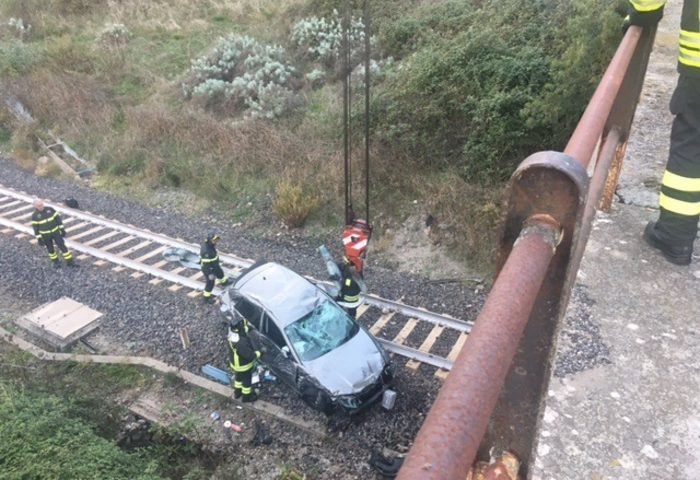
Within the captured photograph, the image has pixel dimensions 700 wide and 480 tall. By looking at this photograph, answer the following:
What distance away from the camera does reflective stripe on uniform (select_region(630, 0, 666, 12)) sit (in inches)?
124

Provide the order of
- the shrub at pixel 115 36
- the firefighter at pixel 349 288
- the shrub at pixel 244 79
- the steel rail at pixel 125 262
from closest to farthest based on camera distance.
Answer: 1. the firefighter at pixel 349 288
2. the steel rail at pixel 125 262
3. the shrub at pixel 244 79
4. the shrub at pixel 115 36

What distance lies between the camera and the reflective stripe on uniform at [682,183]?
299 centimetres

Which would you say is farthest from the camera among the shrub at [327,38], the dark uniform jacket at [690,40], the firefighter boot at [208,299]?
the shrub at [327,38]

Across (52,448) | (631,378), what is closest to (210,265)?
(52,448)

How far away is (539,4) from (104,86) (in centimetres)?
1310

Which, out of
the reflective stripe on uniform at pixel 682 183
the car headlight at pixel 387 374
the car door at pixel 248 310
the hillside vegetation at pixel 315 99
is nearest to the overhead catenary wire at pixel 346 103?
the hillside vegetation at pixel 315 99

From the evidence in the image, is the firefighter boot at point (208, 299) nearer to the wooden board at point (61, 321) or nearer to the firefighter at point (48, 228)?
the wooden board at point (61, 321)

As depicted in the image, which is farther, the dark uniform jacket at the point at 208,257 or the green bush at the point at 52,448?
the dark uniform jacket at the point at 208,257

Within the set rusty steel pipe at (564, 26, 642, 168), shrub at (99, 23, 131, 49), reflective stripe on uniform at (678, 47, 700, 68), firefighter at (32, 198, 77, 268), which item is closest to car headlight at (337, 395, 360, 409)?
rusty steel pipe at (564, 26, 642, 168)

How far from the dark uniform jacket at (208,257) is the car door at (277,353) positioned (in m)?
2.02

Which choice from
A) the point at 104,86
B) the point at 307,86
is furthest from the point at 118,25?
the point at 307,86

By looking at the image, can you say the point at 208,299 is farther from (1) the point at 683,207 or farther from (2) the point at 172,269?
(1) the point at 683,207

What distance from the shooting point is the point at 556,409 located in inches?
93.1

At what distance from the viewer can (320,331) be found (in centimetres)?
784
